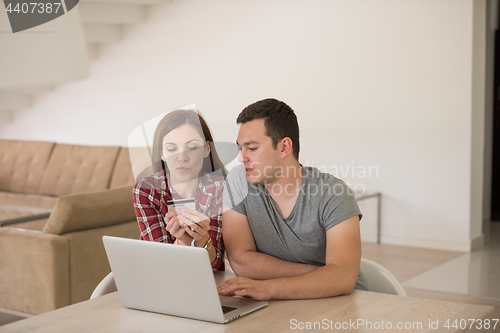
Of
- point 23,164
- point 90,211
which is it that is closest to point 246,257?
point 90,211

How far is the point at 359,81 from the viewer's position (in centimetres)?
435

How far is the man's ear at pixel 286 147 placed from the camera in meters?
1.49

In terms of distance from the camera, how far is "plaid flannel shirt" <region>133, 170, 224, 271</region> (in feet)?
3.86

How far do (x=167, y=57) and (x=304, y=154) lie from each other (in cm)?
184

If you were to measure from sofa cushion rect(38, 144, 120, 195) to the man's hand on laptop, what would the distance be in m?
3.44

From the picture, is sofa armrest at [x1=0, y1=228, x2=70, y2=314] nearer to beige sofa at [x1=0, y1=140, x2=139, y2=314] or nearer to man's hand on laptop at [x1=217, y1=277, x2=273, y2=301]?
beige sofa at [x1=0, y1=140, x2=139, y2=314]

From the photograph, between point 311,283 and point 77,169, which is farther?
point 77,169

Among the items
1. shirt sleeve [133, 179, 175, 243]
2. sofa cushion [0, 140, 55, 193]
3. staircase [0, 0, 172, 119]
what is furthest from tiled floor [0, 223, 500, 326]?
staircase [0, 0, 172, 119]

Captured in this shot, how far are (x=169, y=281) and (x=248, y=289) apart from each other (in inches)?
7.8

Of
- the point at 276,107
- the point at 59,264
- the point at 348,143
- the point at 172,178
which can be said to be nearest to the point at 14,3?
the point at 172,178

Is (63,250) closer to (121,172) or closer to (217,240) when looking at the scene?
(217,240)

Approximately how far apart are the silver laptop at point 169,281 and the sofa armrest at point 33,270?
1.46m

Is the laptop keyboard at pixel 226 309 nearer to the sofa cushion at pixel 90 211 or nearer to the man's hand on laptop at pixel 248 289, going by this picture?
the man's hand on laptop at pixel 248 289

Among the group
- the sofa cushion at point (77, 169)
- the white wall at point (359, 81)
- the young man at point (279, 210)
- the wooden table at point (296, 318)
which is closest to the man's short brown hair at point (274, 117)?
the young man at point (279, 210)
